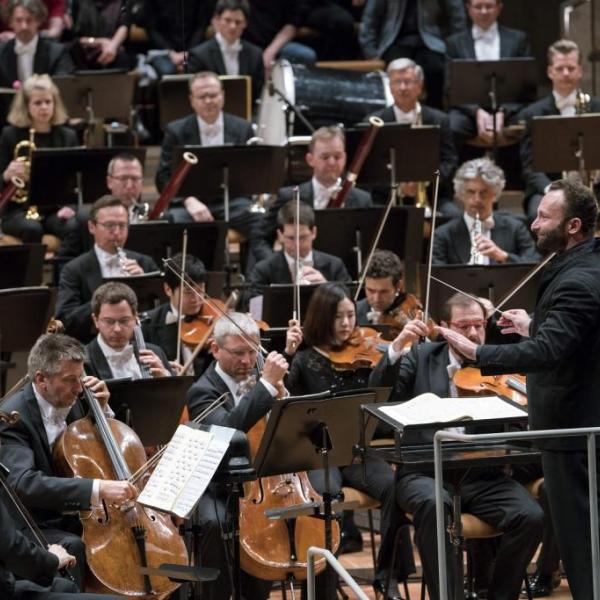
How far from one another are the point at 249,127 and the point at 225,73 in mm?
781

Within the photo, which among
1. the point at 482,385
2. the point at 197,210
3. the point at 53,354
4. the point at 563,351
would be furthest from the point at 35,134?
the point at 563,351

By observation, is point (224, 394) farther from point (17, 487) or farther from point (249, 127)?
point (249, 127)

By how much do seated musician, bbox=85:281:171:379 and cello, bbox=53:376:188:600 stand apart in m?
0.68

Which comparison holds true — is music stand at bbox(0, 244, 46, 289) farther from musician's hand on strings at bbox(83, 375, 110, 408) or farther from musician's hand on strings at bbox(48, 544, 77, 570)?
musician's hand on strings at bbox(48, 544, 77, 570)

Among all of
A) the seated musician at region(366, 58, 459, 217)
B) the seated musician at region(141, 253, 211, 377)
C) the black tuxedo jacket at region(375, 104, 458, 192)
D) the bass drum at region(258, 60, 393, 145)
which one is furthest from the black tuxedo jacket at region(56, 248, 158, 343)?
the black tuxedo jacket at region(375, 104, 458, 192)

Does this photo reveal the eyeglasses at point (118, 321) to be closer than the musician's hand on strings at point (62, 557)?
No

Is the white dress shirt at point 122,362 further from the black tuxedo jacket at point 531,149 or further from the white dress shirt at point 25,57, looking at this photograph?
the white dress shirt at point 25,57

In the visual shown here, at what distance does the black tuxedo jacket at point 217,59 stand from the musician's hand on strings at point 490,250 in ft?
8.18

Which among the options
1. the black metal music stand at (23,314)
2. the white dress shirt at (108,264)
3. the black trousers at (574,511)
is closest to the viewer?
the black trousers at (574,511)

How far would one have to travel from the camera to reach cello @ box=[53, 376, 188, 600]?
441cm

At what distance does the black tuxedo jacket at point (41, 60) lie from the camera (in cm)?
826

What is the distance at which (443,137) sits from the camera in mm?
7809

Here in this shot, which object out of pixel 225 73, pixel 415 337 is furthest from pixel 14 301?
pixel 225 73

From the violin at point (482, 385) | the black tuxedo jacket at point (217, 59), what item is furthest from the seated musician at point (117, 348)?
the black tuxedo jacket at point (217, 59)
